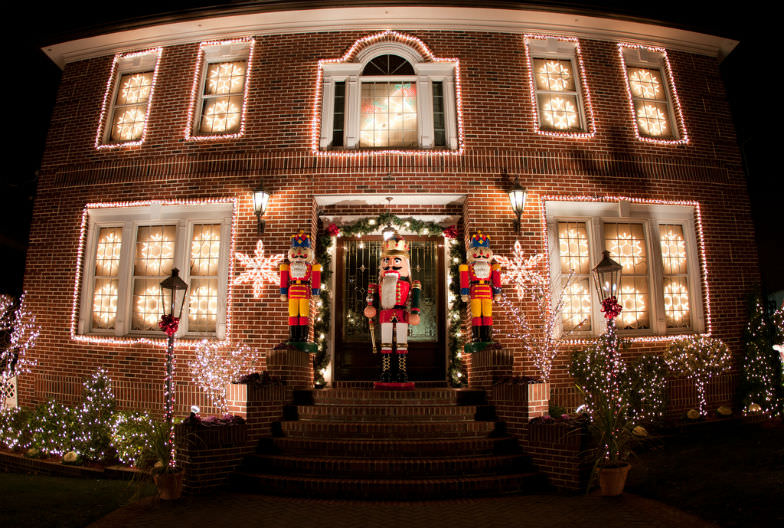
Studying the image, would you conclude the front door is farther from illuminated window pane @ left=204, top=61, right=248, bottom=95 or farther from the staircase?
illuminated window pane @ left=204, top=61, right=248, bottom=95

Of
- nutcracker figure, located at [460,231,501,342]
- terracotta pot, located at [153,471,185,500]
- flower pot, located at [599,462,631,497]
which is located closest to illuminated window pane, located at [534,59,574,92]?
nutcracker figure, located at [460,231,501,342]

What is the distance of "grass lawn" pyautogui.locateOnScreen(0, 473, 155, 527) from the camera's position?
4949 millimetres

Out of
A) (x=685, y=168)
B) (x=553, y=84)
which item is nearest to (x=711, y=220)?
(x=685, y=168)

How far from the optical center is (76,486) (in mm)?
6316

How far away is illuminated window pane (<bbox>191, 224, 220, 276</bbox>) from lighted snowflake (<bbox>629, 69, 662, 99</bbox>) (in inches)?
363

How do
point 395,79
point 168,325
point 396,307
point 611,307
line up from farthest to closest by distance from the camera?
point 395,79 → point 396,307 → point 168,325 → point 611,307

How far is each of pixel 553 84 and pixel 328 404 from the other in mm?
7773

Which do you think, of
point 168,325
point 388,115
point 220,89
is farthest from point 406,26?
point 168,325

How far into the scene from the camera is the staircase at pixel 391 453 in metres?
5.41

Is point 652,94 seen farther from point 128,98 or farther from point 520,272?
point 128,98

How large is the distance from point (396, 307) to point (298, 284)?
173 centimetres

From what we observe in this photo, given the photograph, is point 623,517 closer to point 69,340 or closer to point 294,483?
point 294,483

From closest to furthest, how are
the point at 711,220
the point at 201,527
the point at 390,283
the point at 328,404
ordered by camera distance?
the point at 201,527
the point at 328,404
the point at 390,283
the point at 711,220

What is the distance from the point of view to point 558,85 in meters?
9.38
